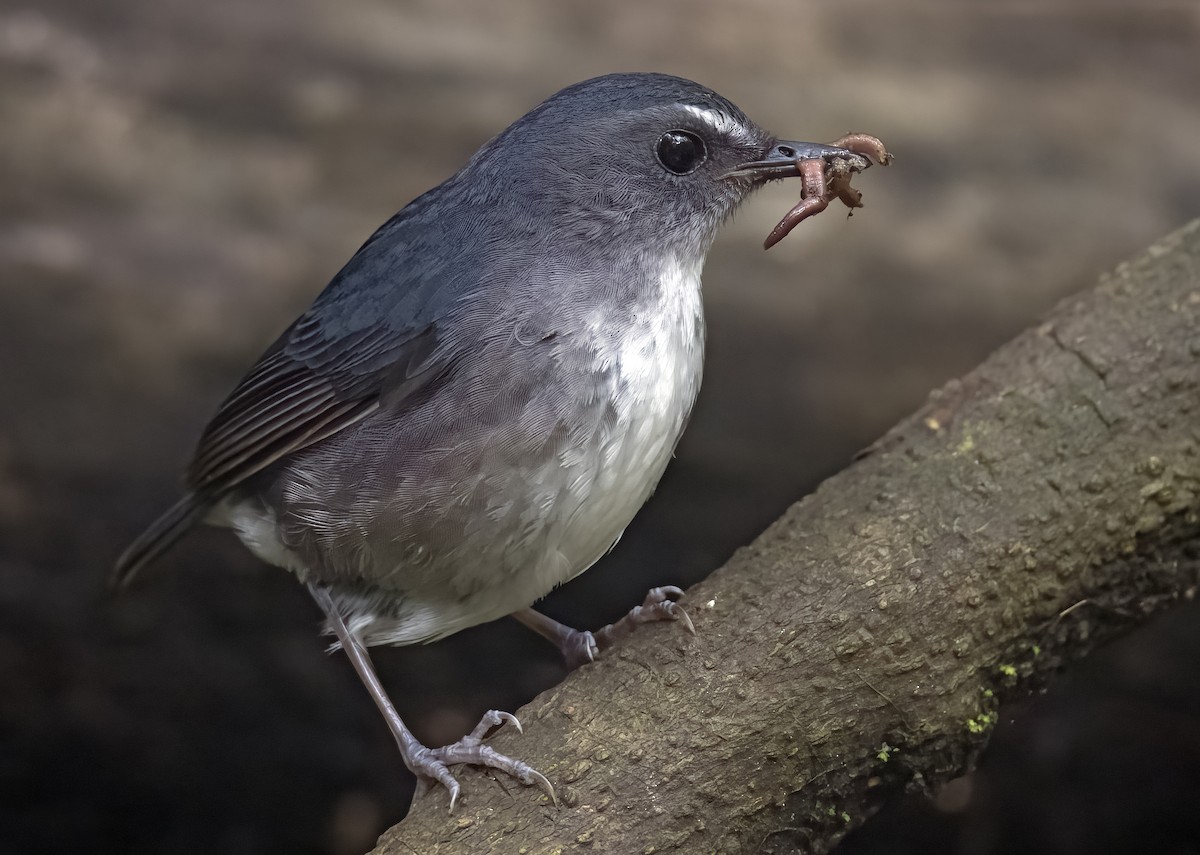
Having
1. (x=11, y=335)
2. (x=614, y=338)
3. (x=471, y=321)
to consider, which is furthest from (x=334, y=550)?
(x=11, y=335)

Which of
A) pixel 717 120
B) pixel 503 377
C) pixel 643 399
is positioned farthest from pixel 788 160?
pixel 503 377

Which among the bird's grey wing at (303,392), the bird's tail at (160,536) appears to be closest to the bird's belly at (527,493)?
the bird's grey wing at (303,392)

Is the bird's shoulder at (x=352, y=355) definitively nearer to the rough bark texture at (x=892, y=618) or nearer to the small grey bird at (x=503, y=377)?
the small grey bird at (x=503, y=377)

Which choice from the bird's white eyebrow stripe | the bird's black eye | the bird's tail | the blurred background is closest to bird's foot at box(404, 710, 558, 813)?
the bird's tail

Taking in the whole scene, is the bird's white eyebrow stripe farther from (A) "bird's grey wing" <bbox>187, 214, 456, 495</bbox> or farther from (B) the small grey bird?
(A) "bird's grey wing" <bbox>187, 214, 456, 495</bbox>

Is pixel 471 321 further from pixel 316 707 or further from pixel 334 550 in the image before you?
pixel 316 707

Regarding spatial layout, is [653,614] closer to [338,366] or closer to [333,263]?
[338,366]
